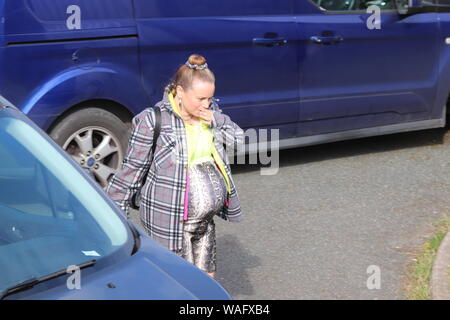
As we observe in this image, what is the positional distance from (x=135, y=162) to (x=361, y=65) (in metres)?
4.03

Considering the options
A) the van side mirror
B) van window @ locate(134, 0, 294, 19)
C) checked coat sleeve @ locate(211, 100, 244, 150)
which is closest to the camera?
checked coat sleeve @ locate(211, 100, 244, 150)

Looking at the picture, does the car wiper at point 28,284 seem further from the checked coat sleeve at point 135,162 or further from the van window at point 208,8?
the van window at point 208,8

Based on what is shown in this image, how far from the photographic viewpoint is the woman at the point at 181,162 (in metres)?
4.26

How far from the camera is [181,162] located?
14.0ft

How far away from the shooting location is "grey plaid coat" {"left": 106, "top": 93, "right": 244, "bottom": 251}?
4.27 meters

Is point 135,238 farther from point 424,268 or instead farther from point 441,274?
point 424,268

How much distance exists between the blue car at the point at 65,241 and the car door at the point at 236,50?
332 cm

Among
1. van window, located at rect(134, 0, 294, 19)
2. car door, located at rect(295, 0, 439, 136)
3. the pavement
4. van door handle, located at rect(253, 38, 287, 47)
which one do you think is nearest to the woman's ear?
the pavement

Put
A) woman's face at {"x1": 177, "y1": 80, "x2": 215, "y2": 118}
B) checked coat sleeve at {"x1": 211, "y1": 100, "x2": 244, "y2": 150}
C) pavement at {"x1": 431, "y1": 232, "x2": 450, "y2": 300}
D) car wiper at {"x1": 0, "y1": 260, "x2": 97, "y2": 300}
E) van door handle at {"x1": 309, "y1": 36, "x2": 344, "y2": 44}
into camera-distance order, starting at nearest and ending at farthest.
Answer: car wiper at {"x1": 0, "y1": 260, "x2": 97, "y2": 300}, woman's face at {"x1": 177, "y1": 80, "x2": 215, "y2": 118}, checked coat sleeve at {"x1": 211, "y1": 100, "x2": 244, "y2": 150}, pavement at {"x1": 431, "y1": 232, "x2": 450, "y2": 300}, van door handle at {"x1": 309, "y1": 36, "x2": 344, "y2": 44}

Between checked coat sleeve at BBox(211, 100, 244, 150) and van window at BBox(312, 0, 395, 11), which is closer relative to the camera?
checked coat sleeve at BBox(211, 100, 244, 150)
